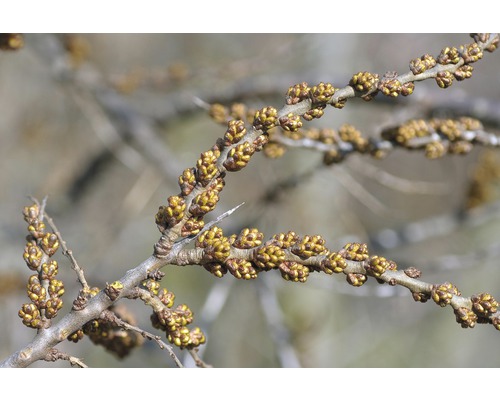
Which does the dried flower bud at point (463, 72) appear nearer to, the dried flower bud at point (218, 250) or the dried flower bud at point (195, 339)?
the dried flower bud at point (218, 250)

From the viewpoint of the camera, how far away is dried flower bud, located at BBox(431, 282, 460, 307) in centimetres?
135

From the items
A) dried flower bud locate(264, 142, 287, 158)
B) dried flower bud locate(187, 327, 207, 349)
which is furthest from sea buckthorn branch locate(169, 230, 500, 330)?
dried flower bud locate(264, 142, 287, 158)

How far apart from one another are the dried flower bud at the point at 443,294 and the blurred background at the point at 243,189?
997 mm

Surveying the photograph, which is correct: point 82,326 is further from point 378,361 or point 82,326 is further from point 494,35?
point 378,361

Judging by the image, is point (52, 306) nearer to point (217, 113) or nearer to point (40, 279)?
point (40, 279)

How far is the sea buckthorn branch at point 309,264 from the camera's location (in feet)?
Result: 4.46

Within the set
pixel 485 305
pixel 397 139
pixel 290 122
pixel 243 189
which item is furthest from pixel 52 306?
pixel 243 189

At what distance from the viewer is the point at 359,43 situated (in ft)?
20.4

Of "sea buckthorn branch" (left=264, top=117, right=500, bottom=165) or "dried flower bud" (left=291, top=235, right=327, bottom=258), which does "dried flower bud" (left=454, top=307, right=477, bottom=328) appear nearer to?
"dried flower bud" (left=291, top=235, right=327, bottom=258)

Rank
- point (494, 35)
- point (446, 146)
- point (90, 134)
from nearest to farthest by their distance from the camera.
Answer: point (494, 35) → point (446, 146) → point (90, 134)

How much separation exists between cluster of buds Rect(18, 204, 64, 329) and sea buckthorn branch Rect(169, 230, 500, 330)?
0.34 metres

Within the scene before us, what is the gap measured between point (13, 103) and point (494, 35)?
18.8ft

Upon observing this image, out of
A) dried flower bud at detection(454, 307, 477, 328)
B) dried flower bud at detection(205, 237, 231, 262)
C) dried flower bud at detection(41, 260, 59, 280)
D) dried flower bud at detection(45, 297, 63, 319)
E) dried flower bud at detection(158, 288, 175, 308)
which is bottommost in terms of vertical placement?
dried flower bud at detection(454, 307, 477, 328)

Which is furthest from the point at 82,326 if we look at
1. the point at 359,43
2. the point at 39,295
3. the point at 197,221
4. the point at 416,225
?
the point at 359,43
